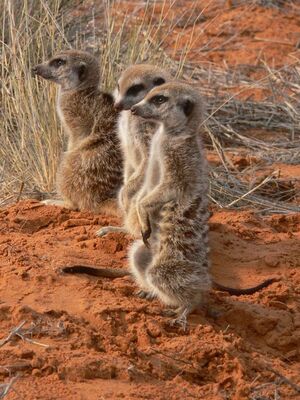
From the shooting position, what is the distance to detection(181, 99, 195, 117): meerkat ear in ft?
15.0

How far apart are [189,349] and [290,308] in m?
0.79

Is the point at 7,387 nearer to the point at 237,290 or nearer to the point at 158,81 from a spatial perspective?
the point at 237,290

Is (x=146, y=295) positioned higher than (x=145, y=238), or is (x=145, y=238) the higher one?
(x=145, y=238)

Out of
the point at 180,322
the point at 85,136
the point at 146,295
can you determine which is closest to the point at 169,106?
the point at 146,295

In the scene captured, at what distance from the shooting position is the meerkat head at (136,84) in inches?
206

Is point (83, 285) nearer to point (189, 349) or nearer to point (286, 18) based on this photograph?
point (189, 349)

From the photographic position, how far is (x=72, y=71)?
5809mm

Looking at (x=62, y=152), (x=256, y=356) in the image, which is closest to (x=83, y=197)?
(x=62, y=152)

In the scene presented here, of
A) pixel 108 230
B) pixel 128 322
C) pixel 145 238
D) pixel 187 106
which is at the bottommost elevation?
pixel 108 230

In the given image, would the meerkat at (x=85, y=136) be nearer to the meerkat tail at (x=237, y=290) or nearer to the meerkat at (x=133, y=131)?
the meerkat at (x=133, y=131)

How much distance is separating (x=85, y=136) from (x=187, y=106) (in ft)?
4.27

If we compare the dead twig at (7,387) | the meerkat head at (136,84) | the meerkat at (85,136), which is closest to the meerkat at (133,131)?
the meerkat head at (136,84)

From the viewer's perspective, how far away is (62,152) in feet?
20.0

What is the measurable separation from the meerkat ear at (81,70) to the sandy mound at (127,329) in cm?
104
